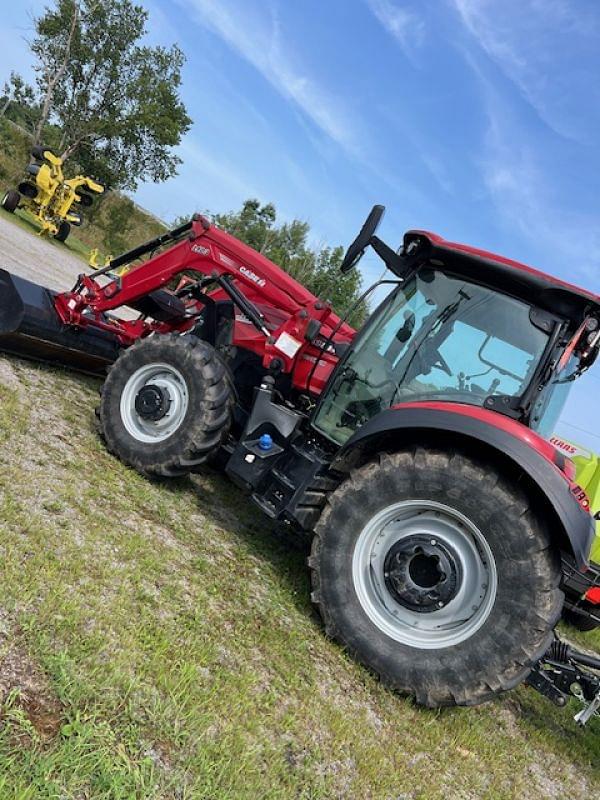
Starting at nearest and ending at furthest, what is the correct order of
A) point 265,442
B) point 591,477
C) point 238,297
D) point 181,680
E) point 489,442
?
point 181,680, point 489,442, point 265,442, point 238,297, point 591,477

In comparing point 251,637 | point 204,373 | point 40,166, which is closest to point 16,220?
point 40,166

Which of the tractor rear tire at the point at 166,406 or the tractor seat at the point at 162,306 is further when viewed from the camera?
the tractor seat at the point at 162,306

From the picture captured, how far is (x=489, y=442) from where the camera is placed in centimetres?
309

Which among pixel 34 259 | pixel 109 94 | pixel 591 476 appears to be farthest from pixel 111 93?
pixel 591 476

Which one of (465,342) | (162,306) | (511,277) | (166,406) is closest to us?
(511,277)

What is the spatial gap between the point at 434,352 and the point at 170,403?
1.91m

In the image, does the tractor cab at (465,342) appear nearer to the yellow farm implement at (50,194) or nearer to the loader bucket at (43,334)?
the loader bucket at (43,334)

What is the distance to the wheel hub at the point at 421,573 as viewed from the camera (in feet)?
10.7

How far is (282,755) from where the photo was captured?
2.38 metres

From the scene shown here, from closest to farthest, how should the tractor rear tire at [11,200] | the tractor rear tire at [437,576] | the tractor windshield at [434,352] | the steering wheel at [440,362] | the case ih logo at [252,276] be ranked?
the tractor rear tire at [437,576], the tractor windshield at [434,352], the steering wheel at [440,362], the case ih logo at [252,276], the tractor rear tire at [11,200]

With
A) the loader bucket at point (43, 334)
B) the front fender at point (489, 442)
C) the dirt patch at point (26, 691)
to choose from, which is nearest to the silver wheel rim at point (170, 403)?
the loader bucket at point (43, 334)

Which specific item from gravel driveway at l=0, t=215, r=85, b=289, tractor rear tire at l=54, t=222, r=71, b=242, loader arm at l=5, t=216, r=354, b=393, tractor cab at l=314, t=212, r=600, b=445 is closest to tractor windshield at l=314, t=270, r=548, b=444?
tractor cab at l=314, t=212, r=600, b=445

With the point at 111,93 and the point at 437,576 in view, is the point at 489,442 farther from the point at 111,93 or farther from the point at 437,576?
the point at 111,93

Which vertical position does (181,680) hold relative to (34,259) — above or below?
below
